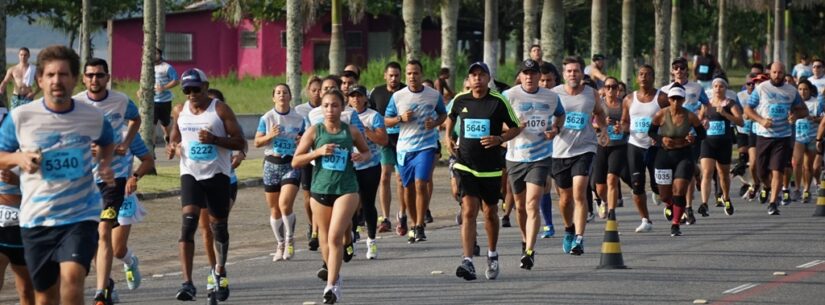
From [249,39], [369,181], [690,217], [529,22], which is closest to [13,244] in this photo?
[369,181]

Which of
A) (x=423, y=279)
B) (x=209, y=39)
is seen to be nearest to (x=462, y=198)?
(x=423, y=279)

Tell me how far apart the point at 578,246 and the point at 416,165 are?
2335 mm

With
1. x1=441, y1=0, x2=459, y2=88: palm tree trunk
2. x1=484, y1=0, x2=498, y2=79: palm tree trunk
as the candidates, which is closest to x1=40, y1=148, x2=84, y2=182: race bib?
x1=441, y1=0, x2=459, y2=88: palm tree trunk

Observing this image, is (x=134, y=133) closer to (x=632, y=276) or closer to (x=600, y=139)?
(x=632, y=276)

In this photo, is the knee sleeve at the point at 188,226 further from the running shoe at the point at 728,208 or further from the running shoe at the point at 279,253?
the running shoe at the point at 728,208

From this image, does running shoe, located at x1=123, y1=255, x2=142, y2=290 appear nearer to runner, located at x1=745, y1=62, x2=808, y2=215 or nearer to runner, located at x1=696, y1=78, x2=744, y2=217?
runner, located at x1=696, y1=78, x2=744, y2=217

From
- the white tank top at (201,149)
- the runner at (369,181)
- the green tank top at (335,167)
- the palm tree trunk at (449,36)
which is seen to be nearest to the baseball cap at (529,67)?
the runner at (369,181)

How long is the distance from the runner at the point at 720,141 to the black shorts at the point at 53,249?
12.2 meters

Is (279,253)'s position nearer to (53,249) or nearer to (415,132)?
(415,132)

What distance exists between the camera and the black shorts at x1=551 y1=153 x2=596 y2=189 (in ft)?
55.8

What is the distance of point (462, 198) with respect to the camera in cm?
1471

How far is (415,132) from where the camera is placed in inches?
708

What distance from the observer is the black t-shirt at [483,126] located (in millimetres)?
14703

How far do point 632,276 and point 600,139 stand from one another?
3301 mm
